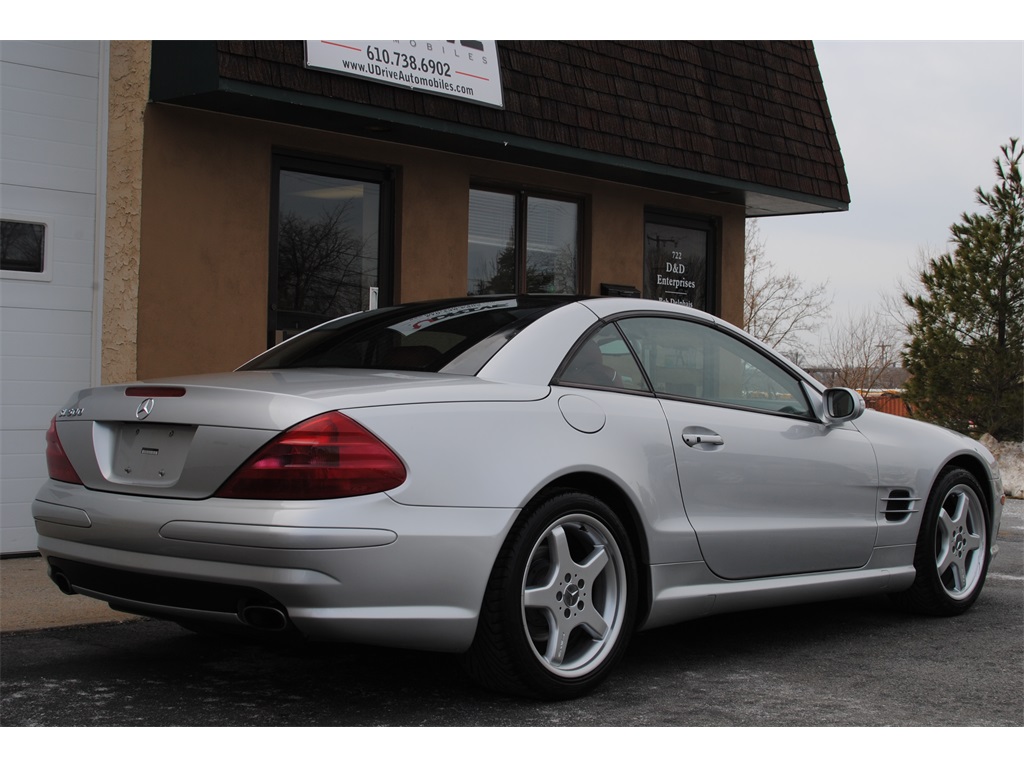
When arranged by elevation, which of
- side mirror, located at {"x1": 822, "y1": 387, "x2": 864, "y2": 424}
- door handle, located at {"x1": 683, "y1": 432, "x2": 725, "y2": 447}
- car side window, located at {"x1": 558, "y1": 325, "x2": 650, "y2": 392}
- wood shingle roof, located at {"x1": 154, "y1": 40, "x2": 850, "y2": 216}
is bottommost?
door handle, located at {"x1": 683, "y1": 432, "x2": 725, "y2": 447}

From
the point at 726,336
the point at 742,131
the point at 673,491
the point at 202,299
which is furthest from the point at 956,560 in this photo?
the point at 742,131

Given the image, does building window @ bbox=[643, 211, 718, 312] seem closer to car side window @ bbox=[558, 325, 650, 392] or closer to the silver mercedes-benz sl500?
the silver mercedes-benz sl500

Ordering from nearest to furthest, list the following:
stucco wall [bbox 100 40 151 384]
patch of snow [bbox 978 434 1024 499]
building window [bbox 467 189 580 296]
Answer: stucco wall [bbox 100 40 151 384] → building window [bbox 467 189 580 296] → patch of snow [bbox 978 434 1024 499]

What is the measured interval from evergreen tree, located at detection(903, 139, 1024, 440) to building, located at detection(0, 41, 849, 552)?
7800mm

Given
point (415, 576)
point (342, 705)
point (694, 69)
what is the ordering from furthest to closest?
point (694, 69)
point (342, 705)
point (415, 576)

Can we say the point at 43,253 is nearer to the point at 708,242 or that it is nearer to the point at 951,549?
the point at 951,549

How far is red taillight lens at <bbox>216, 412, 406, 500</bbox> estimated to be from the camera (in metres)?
3.51

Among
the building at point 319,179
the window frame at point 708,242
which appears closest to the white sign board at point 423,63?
the building at point 319,179

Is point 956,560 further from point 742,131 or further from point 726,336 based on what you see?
point 742,131

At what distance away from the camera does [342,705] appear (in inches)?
157

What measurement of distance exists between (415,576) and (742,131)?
27.0 feet

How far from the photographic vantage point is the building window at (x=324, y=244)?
852cm

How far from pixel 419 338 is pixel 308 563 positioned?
126cm

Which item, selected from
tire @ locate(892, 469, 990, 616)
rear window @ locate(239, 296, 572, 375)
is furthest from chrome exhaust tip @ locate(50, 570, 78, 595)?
tire @ locate(892, 469, 990, 616)
